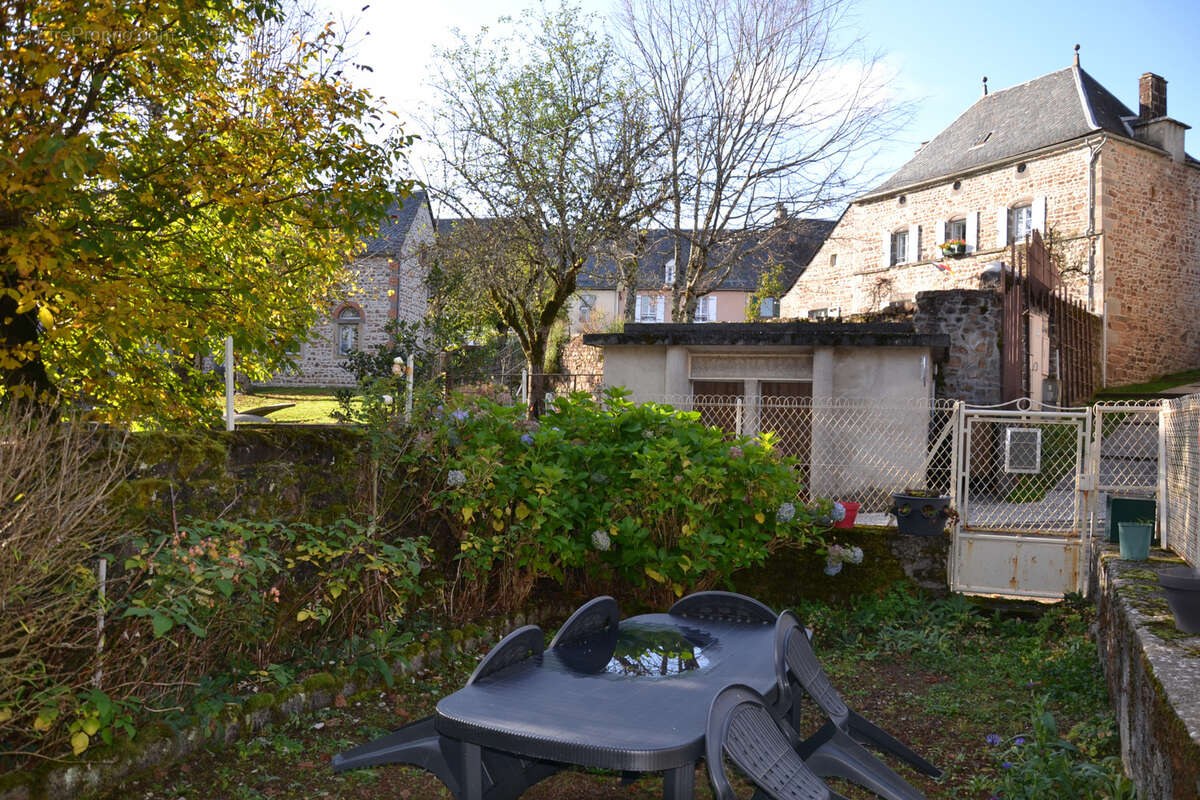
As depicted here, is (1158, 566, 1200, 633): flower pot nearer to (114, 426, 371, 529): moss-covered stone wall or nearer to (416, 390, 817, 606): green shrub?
(416, 390, 817, 606): green shrub

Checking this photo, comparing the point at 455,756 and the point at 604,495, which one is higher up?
the point at 604,495

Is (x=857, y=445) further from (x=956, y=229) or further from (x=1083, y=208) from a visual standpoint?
(x=956, y=229)

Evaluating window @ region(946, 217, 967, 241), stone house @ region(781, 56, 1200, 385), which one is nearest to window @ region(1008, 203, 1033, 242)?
stone house @ region(781, 56, 1200, 385)

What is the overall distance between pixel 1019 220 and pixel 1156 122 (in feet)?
12.3

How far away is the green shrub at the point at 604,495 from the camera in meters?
5.15

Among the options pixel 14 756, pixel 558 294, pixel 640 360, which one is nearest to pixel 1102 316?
pixel 558 294

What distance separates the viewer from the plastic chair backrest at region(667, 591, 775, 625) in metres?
3.48

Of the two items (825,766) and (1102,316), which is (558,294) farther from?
(825,766)

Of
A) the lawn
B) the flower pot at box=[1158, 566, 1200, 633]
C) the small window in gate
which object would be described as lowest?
the lawn

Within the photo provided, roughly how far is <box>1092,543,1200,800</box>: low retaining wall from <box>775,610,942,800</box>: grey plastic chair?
27.7 inches

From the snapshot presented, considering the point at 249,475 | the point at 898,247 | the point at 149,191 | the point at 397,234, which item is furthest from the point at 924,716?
the point at 397,234

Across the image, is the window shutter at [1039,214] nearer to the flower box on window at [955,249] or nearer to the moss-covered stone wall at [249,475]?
the flower box on window at [955,249]

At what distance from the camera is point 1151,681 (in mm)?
2641

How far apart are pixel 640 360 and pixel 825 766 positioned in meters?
8.82
